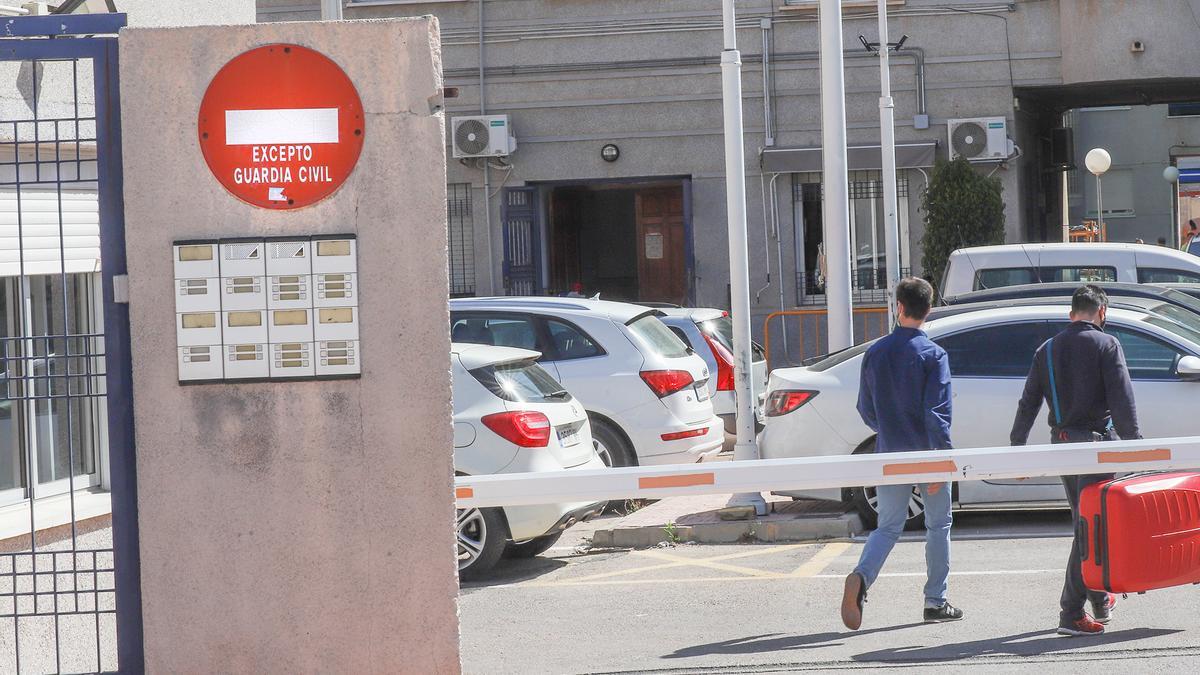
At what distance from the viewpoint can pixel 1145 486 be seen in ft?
22.6

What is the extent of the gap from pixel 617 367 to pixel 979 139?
11274 millimetres

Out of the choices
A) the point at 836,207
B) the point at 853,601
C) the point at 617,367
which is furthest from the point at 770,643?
the point at 836,207

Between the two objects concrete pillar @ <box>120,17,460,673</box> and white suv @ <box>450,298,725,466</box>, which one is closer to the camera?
concrete pillar @ <box>120,17,460,673</box>

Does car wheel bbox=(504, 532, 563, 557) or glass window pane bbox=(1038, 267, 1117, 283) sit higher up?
glass window pane bbox=(1038, 267, 1117, 283)

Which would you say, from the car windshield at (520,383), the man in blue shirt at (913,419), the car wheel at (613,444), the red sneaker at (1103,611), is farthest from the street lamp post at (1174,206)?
the red sneaker at (1103,611)

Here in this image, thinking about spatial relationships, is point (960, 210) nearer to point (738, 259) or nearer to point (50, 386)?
point (738, 259)

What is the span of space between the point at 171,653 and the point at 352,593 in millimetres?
712

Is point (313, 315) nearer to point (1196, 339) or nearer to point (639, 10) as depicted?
point (1196, 339)

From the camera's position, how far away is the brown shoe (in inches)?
279

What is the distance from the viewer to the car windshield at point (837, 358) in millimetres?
10789

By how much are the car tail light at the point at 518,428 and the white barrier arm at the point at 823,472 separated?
2580 mm

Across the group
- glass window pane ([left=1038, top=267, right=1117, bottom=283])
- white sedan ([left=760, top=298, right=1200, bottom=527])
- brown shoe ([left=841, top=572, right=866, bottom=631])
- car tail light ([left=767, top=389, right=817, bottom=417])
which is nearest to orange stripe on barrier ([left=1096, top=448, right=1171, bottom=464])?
brown shoe ([left=841, top=572, right=866, bottom=631])

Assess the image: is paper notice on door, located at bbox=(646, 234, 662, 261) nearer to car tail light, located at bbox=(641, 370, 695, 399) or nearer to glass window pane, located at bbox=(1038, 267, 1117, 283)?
glass window pane, located at bbox=(1038, 267, 1117, 283)

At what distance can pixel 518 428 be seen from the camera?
949cm
